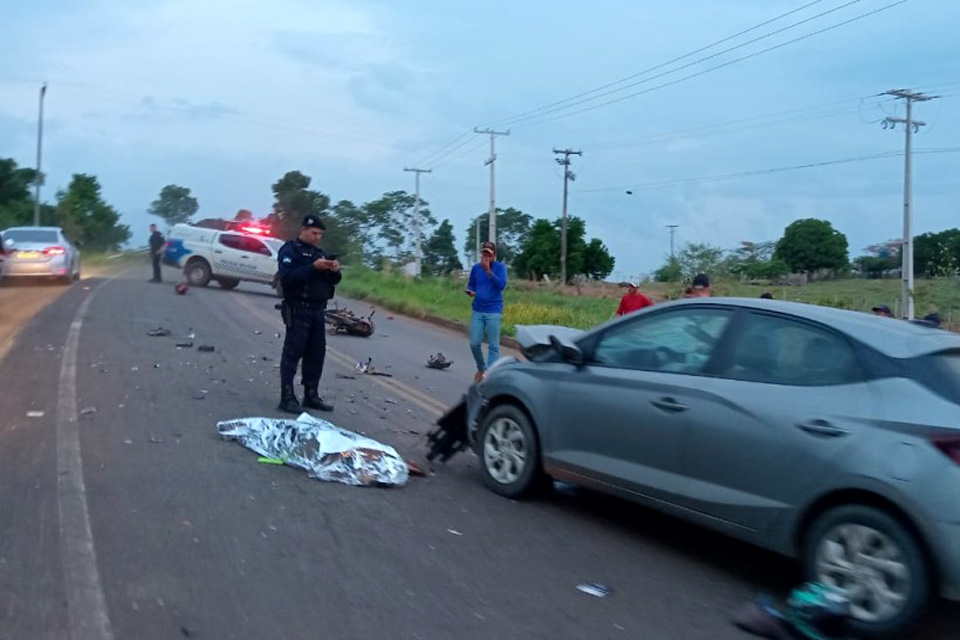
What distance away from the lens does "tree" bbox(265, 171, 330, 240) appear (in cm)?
6022

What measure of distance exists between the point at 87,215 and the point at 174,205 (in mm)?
53174

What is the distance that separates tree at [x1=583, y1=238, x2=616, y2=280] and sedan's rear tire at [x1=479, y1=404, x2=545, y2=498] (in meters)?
60.6

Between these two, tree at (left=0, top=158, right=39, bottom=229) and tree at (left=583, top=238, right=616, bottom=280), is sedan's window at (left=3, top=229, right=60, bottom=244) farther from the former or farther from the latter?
tree at (left=583, top=238, right=616, bottom=280)

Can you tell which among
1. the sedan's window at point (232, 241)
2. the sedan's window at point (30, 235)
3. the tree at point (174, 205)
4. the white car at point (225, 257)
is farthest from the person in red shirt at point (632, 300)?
the tree at point (174, 205)

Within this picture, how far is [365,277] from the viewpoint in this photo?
43562 mm

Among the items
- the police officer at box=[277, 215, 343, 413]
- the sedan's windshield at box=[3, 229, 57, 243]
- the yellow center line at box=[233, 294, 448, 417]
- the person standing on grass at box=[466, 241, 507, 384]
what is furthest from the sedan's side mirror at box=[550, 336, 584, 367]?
the sedan's windshield at box=[3, 229, 57, 243]

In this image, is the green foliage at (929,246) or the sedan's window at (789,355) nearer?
the sedan's window at (789,355)

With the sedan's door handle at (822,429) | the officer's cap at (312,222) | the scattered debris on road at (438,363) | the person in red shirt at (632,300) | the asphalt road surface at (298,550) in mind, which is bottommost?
the asphalt road surface at (298,550)

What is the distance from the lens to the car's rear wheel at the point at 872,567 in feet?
16.5

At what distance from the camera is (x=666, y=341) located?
22.1ft

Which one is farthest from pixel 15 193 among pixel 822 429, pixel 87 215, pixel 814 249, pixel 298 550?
pixel 822 429

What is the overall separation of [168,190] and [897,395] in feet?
419

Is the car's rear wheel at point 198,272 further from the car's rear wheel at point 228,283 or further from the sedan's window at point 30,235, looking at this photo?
the sedan's window at point 30,235

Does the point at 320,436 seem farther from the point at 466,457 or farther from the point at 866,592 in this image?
the point at 866,592
